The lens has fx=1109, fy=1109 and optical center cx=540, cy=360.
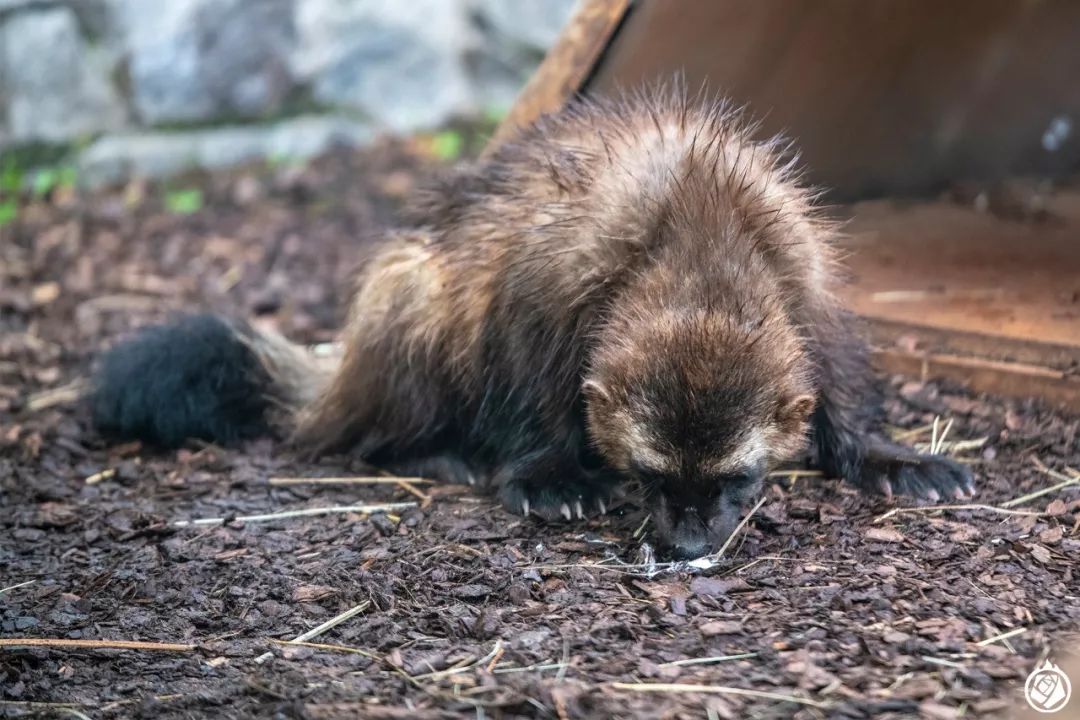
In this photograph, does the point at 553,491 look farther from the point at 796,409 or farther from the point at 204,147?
the point at 204,147

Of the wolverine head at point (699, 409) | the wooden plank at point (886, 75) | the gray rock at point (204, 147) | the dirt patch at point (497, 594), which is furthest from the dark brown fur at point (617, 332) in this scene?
the gray rock at point (204, 147)

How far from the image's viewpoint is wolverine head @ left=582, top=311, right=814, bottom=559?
313 centimetres

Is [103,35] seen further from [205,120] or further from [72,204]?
[72,204]

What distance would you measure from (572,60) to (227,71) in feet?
15.4

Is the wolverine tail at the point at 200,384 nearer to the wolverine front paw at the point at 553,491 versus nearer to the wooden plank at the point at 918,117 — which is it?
the wolverine front paw at the point at 553,491

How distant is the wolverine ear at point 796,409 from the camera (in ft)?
10.7

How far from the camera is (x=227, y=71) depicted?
8.57m

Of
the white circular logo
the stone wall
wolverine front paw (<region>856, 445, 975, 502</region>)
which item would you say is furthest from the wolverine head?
the stone wall

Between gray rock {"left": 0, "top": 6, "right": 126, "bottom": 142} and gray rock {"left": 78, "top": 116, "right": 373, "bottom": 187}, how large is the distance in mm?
249

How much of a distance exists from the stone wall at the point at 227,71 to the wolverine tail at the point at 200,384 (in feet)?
14.1

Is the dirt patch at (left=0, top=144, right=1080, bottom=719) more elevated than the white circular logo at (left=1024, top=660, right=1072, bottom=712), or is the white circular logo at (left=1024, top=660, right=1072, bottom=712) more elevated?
the white circular logo at (left=1024, top=660, right=1072, bottom=712)

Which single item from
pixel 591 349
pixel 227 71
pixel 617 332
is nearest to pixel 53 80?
pixel 227 71

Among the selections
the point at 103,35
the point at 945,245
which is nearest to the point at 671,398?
the point at 945,245

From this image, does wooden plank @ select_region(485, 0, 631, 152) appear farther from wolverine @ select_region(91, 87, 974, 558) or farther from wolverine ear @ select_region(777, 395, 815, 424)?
wolverine ear @ select_region(777, 395, 815, 424)
